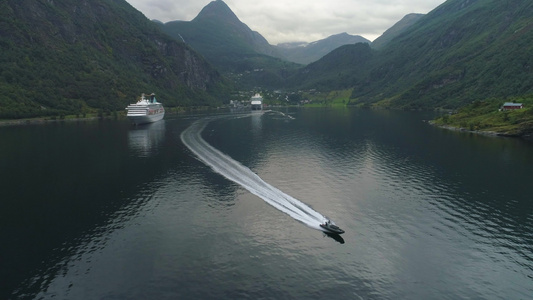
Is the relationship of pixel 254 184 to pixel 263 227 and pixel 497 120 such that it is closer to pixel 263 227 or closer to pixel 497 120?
pixel 263 227

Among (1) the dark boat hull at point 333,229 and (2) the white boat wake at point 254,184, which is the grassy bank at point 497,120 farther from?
(1) the dark boat hull at point 333,229

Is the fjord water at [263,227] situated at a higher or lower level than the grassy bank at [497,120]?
lower

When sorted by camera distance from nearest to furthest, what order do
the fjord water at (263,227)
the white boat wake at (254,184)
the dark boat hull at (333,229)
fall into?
the fjord water at (263,227) → the dark boat hull at (333,229) → the white boat wake at (254,184)

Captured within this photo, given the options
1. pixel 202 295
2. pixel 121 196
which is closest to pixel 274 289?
pixel 202 295

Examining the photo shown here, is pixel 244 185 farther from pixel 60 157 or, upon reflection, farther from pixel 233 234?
pixel 60 157

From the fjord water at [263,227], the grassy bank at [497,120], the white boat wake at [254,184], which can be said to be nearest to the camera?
the fjord water at [263,227]

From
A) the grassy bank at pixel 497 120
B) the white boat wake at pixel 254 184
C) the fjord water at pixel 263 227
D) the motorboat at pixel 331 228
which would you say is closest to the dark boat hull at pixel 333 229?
the motorboat at pixel 331 228
